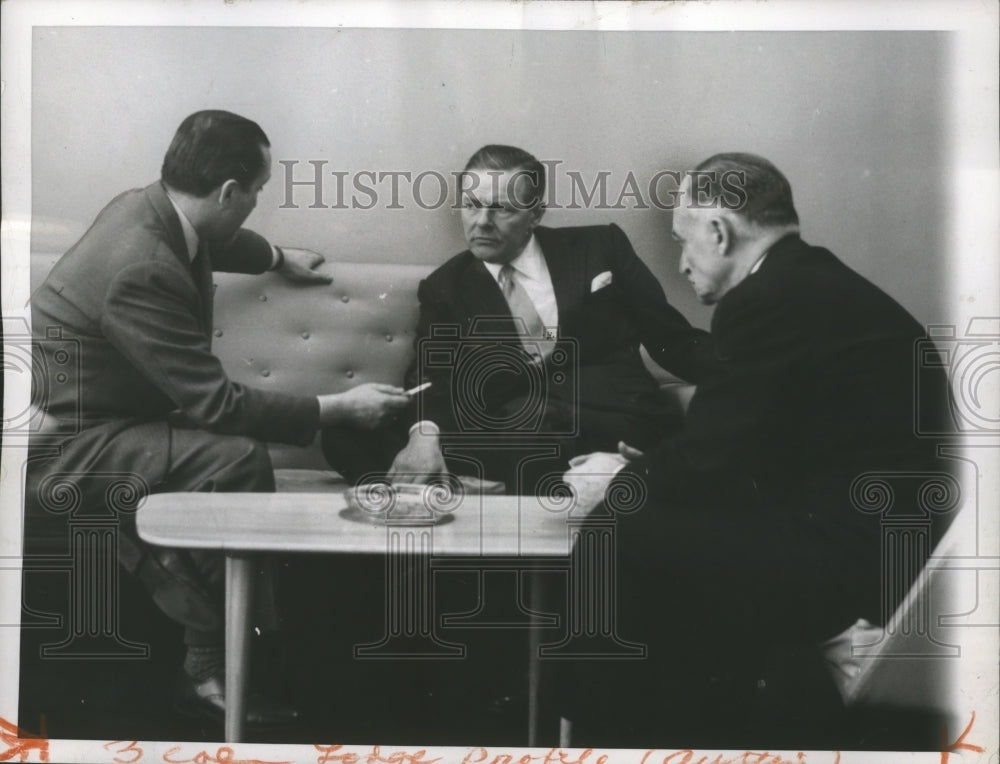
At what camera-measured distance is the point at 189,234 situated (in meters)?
2.77

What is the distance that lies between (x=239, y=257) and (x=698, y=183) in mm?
1233

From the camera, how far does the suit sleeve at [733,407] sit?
2.66m

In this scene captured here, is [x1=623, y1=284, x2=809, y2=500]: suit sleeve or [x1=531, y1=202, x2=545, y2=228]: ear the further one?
[x1=531, y1=202, x2=545, y2=228]: ear

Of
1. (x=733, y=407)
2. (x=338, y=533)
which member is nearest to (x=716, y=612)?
(x=733, y=407)

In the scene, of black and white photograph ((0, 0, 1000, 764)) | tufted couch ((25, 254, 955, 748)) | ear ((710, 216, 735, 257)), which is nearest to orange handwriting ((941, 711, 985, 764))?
black and white photograph ((0, 0, 1000, 764))

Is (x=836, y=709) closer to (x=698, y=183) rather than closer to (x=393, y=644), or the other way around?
(x=393, y=644)

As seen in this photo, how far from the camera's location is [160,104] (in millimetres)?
2779

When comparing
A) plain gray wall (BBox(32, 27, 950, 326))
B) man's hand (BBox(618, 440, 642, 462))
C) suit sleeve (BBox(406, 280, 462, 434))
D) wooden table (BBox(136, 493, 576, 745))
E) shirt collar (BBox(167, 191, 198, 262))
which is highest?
plain gray wall (BBox(32, 27, 950, 326))

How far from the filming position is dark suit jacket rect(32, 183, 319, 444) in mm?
2740

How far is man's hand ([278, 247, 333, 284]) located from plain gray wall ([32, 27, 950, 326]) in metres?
0.03

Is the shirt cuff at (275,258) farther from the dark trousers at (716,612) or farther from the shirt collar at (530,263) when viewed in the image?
the dark trousers at (716,612)

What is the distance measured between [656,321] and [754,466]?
0.45 meters

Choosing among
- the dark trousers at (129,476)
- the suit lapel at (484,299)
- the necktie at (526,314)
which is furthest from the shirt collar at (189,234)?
the necktie at (526,314)

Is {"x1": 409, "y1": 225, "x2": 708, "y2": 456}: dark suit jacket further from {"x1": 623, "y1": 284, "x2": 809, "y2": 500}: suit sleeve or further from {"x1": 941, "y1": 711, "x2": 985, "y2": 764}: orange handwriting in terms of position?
{"x1": 941, "y1": 711, "x2": 985, "y2": 764}: orange handwriting
